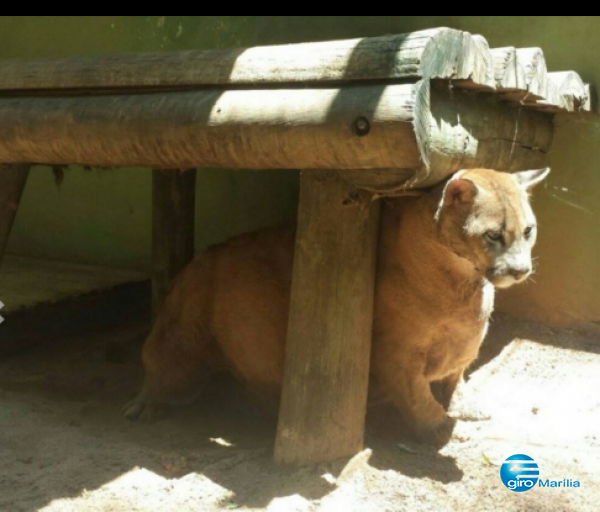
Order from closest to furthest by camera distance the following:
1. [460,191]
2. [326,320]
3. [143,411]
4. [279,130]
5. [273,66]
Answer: [279,130]
[273,66]
[460,191]
[326,320]
[143,411]

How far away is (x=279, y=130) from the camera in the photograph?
3.49 m

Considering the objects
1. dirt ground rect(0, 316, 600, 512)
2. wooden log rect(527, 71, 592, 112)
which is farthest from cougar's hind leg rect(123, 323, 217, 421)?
wooden log rect(527, 71, 592, 112)

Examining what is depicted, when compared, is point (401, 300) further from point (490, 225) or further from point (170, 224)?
point (170, 224)

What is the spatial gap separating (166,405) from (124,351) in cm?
144

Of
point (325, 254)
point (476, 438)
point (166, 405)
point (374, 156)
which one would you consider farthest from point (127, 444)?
point (374, 156)

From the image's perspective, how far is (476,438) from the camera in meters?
4.62

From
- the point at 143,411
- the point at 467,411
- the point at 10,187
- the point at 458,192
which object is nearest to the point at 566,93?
the point at 458,192

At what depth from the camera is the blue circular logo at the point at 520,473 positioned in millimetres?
3968

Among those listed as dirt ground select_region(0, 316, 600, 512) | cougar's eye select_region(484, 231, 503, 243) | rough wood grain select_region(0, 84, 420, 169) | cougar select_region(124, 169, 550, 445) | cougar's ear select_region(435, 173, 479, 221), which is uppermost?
rough wood grain select_region(0, 84, 420, 169)

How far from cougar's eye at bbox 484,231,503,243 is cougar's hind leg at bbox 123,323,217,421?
224 centimetres

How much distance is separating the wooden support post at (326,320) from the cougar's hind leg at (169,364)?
133cm

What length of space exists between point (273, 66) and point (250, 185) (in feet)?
11.2

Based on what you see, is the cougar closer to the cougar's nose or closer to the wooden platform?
the cougar's nose

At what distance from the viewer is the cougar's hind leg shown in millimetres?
5297
